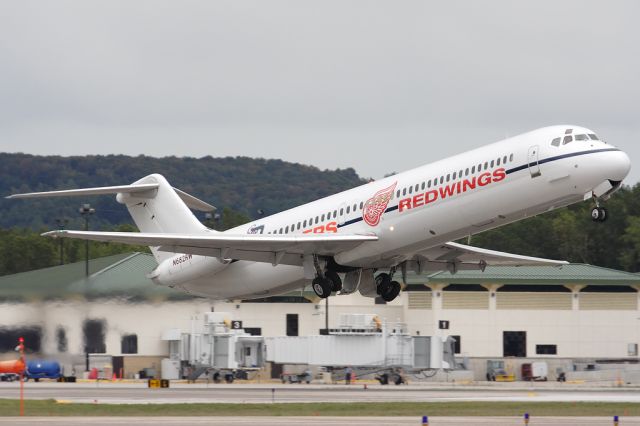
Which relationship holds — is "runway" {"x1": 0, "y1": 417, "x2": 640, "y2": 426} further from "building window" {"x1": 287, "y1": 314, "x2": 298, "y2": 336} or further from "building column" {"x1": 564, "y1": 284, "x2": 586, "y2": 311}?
"building column" {"x1": 564, "y1": 284, "x2": 586, "y2": 311}

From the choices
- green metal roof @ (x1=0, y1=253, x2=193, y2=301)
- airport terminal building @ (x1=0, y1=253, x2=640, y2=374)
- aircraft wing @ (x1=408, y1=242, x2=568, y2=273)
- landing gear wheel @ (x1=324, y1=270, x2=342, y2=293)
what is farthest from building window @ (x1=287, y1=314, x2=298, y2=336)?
landing gear wheel @ (x1=324, y1=270, x2=342, y2=293)

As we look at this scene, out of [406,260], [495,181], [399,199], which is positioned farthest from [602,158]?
[406,260]

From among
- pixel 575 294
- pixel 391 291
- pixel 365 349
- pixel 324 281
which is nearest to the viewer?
pixel 324 281

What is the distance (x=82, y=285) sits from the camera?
54031mm

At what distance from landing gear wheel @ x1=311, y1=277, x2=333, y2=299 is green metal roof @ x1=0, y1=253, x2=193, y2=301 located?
969 centimetres

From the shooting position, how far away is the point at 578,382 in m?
76.7

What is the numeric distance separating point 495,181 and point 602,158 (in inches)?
133

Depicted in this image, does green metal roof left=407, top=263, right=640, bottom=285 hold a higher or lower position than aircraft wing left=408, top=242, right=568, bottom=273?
Answer: higher

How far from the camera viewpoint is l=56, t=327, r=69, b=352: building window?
53.9 metres

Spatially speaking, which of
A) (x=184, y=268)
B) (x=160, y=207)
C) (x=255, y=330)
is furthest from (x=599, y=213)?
(x=255, y=330)

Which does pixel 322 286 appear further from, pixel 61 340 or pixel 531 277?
pixel 531 277

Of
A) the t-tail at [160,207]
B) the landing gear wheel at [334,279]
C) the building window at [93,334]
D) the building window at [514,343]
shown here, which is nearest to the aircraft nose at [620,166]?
the landing gear wheel at [334,279]

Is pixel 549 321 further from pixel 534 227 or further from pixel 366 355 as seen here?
pixel 534 227

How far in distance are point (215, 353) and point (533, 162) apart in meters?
32.8
